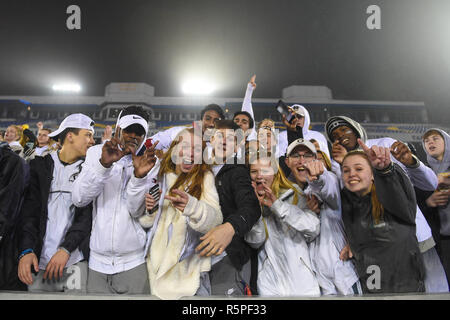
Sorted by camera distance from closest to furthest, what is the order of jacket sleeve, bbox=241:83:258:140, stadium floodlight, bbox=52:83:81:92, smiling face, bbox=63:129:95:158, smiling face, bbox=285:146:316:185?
smiling face, bbox=285:146:316:185 → smiling face, bbox=63:129:95:158 → jacket sleeve, bbox=241:83:258:140 → stadium floodlight, bbox=52:83:81:92

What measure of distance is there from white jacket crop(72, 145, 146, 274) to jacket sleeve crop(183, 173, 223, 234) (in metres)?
0.48

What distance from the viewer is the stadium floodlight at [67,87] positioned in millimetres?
2584

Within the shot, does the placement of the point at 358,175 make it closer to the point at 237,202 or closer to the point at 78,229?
the point at 237,202

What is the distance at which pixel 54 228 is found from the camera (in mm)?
2072

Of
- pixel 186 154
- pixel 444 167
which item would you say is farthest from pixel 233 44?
pixel 444 167

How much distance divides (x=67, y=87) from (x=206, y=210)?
1.86 metres

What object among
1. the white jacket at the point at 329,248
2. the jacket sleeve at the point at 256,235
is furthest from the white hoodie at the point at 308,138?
the jacket sleeve at the point at 256,235

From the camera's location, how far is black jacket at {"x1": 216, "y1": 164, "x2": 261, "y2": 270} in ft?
6.09

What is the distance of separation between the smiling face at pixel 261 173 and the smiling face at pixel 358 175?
0.56 m

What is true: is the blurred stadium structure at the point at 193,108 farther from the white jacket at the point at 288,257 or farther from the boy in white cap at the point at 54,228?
the white jacket at the point at 288,257

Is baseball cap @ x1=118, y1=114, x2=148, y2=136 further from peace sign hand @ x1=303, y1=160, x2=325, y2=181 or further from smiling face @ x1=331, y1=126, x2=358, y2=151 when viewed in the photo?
smiling face @ x1=331, y1=126, x2=358, y2=151

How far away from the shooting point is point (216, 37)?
271cm

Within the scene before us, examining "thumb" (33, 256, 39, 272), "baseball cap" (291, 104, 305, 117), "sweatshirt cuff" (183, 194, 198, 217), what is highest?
"baseball cap" (291, 104, 305, 117)

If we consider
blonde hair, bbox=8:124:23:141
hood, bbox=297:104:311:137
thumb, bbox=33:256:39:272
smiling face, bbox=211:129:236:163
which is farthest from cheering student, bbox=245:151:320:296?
blonde hair, bbox=8:124:23:141
